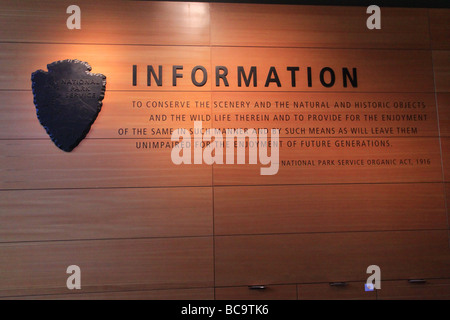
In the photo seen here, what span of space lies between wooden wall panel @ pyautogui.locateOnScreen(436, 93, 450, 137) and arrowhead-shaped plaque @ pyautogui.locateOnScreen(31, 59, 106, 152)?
283cm

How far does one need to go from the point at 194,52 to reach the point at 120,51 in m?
0.60

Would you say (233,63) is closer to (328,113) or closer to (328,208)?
(328,113)


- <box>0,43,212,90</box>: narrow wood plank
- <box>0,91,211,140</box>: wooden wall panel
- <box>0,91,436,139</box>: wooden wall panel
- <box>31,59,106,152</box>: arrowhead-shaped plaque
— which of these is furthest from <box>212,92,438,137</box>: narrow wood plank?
<box>31,59,106,152</box>: arrowhead-shaped plaque

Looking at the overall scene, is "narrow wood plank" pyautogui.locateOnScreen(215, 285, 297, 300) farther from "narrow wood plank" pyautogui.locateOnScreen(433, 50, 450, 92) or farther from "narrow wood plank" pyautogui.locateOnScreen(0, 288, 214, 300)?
"narrow wood plank" pyautogui.locateOnScreen(433, 50, 450, 92)

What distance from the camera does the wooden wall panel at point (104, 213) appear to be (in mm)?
2447

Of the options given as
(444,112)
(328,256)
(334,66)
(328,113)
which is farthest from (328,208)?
(444,112)

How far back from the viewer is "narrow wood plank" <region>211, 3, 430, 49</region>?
2.72 m

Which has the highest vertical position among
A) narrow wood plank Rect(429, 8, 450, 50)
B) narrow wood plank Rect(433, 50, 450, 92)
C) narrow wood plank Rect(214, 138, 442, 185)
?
narrow wood plank Rect(429, 8, 450, 50)

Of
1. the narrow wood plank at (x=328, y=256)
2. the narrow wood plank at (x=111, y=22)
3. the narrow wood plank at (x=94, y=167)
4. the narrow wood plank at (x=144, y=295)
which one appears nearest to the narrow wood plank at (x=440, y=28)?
the narrow wood plank at (x=328, y=256)

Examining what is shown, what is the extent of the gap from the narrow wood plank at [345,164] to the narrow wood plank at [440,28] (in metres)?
0.87

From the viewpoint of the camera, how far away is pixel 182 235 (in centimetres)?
252

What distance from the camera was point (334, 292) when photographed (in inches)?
100
